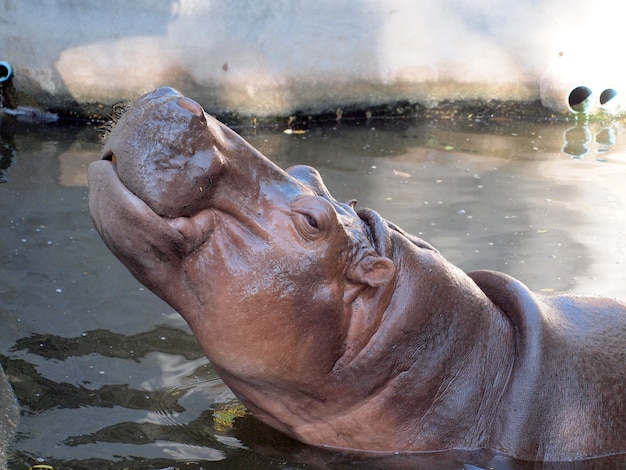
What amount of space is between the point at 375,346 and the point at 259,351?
39 cm

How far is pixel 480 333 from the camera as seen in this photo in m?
3.12

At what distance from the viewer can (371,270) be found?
281 cm

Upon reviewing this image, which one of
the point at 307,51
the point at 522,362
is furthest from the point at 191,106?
the point at 307,51

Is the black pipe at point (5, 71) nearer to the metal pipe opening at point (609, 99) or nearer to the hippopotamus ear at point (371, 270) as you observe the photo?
the metal pipe opening at point (609, 99)

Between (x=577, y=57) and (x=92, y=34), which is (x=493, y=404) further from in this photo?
(x=577, y=57)

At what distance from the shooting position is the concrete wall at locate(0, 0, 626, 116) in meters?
9.59

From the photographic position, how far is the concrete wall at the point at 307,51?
959 cm

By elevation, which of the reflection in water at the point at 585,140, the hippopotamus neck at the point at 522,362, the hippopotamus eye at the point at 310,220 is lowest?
the reflection in water at the point at 585,140

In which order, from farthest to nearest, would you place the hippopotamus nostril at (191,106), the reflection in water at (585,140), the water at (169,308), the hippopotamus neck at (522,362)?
the reflection in water at (585,140), the water at (169,308), the hippopotamus neck at (522,362), the hippopotamus nostril at (191,106)

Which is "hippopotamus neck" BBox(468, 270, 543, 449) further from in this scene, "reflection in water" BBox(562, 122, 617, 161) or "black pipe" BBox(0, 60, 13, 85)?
"black pipe" BBox(0, 60, 13, 85)

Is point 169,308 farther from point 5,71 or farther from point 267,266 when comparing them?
point 5,71

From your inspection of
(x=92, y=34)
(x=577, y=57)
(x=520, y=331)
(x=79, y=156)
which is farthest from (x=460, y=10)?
(x=520, y=331)

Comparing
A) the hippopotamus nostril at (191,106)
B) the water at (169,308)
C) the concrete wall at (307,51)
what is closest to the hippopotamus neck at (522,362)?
the water at (169,308)

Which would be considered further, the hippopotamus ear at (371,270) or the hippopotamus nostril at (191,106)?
the hippopotamus ear at (371,270)
